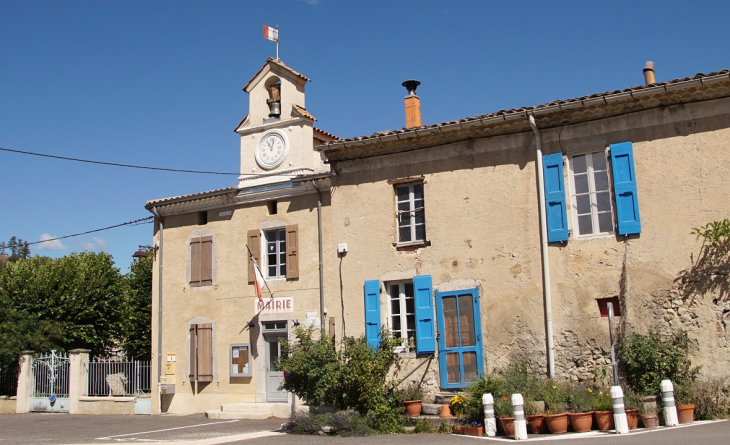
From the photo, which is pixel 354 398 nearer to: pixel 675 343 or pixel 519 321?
pixel 519 321

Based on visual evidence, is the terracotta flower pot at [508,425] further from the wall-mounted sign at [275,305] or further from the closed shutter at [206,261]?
the closed shutter at [206,261]

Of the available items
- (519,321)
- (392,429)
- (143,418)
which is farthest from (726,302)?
(143,418)

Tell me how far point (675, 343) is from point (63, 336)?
17.1m

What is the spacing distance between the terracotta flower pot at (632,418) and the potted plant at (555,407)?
917mm

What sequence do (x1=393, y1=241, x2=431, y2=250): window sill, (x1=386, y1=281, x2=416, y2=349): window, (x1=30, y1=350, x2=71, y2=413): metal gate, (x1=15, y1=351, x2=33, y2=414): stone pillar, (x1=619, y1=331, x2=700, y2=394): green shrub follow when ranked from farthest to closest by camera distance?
1. (x1=15, y1=351, x2=33, y2=414): stone pillar
2. (x1=30, y1=350, x2=71, y2=413): metal gate
3. (x1=386, y1=281, x2=416, y2=349): window
4. (x1=393, y1=241, x2=431, y2=250): window sill
5. (x1=619, y1=331, x2=700, y2=394): green shrub

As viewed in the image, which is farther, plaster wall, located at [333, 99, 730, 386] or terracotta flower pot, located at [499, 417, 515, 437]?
plaster wall, located at [333, 99, 730, 386]

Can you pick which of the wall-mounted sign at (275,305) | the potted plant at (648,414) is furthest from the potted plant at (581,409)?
the wall-mounted sign at (275,305)

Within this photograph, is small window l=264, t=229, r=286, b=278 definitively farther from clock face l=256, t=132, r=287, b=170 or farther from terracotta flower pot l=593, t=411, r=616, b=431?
terracotta flower pot l=593, t=411, r=616, b=431

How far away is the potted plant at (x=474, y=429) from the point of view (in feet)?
36.2

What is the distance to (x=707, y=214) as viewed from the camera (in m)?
11.6

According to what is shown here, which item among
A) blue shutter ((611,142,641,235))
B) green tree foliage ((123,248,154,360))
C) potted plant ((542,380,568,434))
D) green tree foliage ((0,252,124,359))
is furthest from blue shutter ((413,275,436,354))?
green tree foliage ((123,248,154,360))

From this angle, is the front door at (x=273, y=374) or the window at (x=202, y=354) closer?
the front door at (x=273, y=374)

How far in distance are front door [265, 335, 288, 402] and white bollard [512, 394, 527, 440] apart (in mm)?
6929

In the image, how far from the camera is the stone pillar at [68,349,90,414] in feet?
58.5
